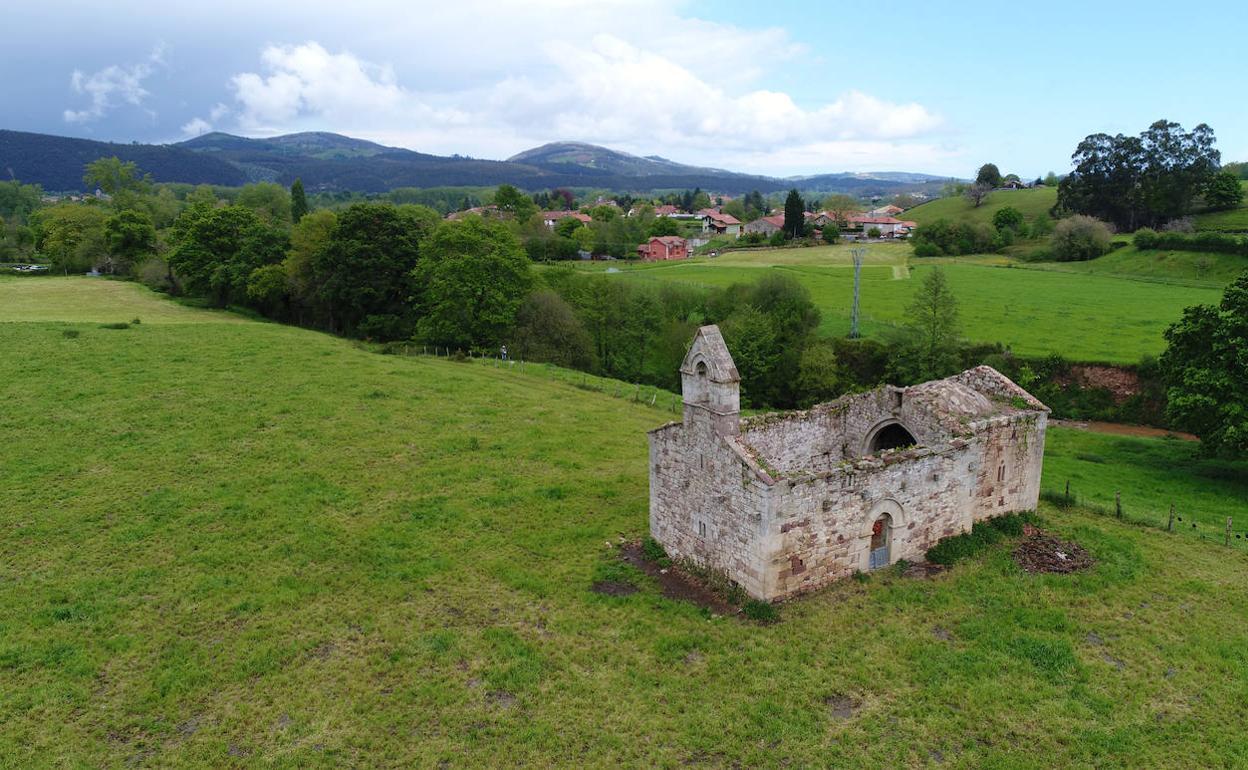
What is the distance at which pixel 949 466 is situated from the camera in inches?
720

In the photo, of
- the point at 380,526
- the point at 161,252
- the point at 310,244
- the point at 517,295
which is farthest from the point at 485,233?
the point at 161,252

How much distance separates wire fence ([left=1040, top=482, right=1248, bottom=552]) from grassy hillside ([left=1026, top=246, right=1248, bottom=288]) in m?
42.3

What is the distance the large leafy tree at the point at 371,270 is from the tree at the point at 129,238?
27.4 metres

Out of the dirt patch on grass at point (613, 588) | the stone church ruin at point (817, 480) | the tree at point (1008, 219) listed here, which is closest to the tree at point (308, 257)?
the stone church ruin at point (817, 480)

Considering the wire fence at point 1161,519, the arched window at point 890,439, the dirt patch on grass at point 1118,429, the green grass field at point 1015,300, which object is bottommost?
the dirt patch on grass at point 1118,429

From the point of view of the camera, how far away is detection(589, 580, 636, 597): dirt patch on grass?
16.9 meters

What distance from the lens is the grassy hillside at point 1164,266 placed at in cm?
5872

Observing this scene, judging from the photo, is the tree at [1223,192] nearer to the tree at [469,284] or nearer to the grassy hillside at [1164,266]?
the grassy hillside at [1164,266]

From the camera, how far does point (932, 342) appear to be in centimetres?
4450

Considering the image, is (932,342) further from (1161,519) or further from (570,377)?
(1161,519)

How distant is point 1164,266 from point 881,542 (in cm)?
6407

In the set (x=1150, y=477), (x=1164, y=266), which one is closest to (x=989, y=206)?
(x=1164, y=266)

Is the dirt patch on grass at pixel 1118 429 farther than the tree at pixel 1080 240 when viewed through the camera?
No

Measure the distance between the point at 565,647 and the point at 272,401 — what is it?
70.2 ft
